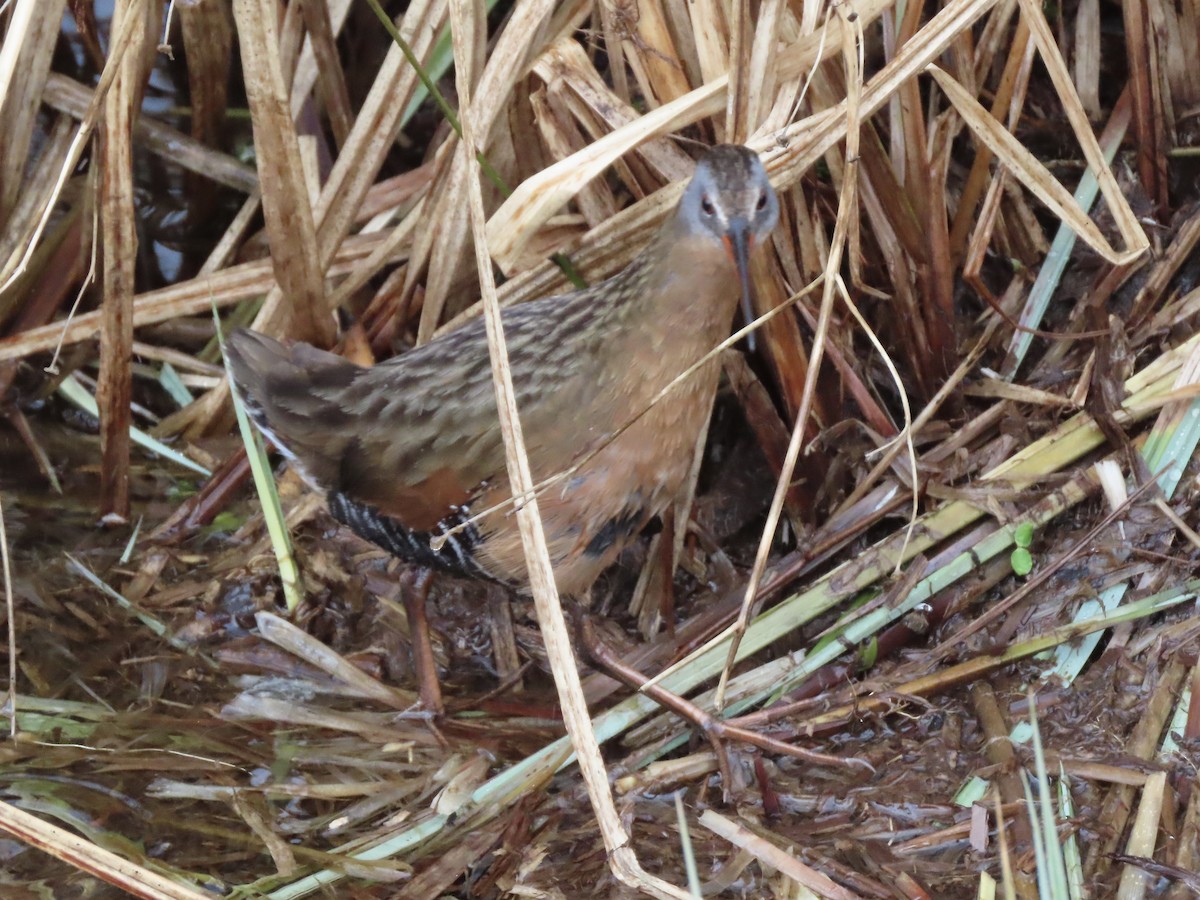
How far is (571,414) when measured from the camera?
7.45ft

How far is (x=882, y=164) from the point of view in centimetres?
237

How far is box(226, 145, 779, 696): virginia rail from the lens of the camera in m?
2.23

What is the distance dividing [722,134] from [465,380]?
68cm

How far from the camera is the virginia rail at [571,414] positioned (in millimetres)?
2234

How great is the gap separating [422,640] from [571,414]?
638mm

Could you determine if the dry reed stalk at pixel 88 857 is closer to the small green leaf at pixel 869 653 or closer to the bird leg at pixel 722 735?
the bird leg at pixel 722 735

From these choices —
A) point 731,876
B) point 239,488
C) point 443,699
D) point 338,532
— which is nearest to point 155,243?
point 239,488

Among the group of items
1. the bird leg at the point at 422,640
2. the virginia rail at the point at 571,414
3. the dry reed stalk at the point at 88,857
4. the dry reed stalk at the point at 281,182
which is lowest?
the bird leg at the point at 422,640

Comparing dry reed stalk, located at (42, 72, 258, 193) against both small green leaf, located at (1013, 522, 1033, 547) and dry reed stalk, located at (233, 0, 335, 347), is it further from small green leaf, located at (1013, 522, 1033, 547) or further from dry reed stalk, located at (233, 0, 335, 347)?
small green leaf, located at (1013, 522, 1033, 547)

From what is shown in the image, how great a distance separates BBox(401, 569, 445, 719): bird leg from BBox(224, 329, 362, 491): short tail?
0.30m

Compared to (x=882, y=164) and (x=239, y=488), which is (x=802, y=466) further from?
(x=239, y=488)

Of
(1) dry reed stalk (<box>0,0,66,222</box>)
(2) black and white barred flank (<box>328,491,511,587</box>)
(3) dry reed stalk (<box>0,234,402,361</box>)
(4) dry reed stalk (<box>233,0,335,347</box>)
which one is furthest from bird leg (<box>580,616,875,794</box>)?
(1) dry reed stalk (<box>0,0,66,222</box>)

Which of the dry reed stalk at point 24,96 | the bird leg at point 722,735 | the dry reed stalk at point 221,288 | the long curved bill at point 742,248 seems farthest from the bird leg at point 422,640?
the dry reed stalk at point 24,96

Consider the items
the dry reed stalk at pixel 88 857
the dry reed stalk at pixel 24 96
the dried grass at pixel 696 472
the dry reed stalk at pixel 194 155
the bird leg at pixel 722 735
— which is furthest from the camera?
the dry reed stalk at pixel 194 155
